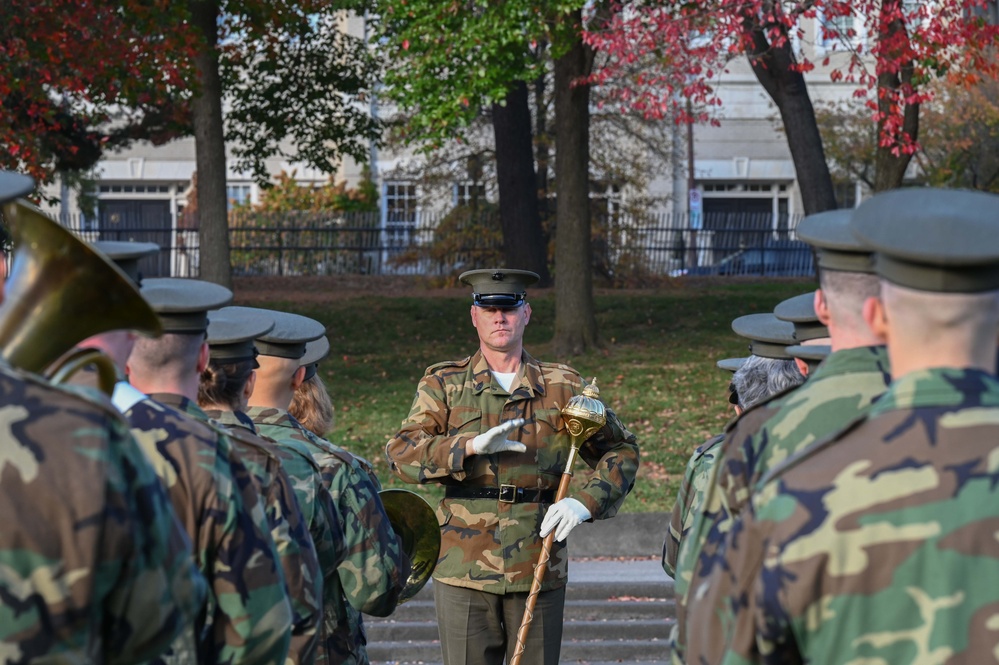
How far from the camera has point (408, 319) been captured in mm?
19656

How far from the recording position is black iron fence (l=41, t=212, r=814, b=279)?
24672 millimetres

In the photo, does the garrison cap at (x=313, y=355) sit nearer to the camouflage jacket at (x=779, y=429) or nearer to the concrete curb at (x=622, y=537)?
the camouflage jacket at (x=779, y=429)

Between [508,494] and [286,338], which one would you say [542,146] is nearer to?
[508,494]

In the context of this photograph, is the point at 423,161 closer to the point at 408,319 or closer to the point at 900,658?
the point at 408,319

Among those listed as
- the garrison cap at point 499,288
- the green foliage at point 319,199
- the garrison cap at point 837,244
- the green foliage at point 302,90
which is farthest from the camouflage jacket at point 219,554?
the green foliage at point 319,199

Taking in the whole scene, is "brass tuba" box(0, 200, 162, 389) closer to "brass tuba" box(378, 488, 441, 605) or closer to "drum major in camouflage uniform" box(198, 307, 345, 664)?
"drum major in camouflage uniform" box(198, 307, 345, 664)

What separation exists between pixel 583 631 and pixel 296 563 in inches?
218

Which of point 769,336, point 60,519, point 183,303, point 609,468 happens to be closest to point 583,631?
point 609,468

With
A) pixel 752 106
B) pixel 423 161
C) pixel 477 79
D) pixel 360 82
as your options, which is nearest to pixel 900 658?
pixel 477 79

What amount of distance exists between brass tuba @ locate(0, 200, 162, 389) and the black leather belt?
374 cm

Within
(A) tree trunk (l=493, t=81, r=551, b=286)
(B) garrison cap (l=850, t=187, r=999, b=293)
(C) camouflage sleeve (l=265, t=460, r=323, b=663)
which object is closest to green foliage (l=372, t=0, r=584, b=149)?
(A) tree trunk (l=493, t=81, r=551, b=286)

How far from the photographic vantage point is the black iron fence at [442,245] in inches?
971

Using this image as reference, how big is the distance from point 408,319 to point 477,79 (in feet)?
19.5

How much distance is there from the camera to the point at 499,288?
661 cm
